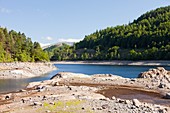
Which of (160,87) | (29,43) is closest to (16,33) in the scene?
(29,43)

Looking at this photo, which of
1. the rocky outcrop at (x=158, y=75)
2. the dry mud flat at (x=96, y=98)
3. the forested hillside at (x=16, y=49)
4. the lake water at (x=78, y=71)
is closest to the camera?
the dry mud flat at (x=96, y=98)

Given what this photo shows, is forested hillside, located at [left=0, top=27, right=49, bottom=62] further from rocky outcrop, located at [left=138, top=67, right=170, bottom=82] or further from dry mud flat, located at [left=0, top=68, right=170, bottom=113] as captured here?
rocky outcrop, located at [left=138, top=67, right=170, bottom=82]

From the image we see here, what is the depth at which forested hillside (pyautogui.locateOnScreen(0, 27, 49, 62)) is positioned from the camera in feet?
340

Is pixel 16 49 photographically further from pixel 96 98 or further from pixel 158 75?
pixel 96 98

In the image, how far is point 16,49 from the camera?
110438 mm

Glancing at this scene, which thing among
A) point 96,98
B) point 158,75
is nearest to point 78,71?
point 158,75

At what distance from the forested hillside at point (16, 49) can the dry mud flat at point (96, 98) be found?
49229 millimetres

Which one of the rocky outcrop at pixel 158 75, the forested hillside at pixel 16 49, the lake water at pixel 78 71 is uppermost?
the forested hillside at pixel 16 49

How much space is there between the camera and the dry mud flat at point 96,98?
2597 cm

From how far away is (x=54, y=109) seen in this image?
84.2 ft

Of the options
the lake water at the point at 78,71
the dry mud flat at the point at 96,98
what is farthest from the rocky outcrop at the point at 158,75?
the lake water at the point at 78,71

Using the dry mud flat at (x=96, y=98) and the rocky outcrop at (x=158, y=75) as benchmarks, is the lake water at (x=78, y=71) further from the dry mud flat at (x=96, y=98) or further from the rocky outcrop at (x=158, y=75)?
the rocky outcrop at (x=158, y=75)

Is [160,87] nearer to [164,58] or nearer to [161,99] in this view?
[161,99]

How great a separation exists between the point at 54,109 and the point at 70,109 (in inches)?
53.5
